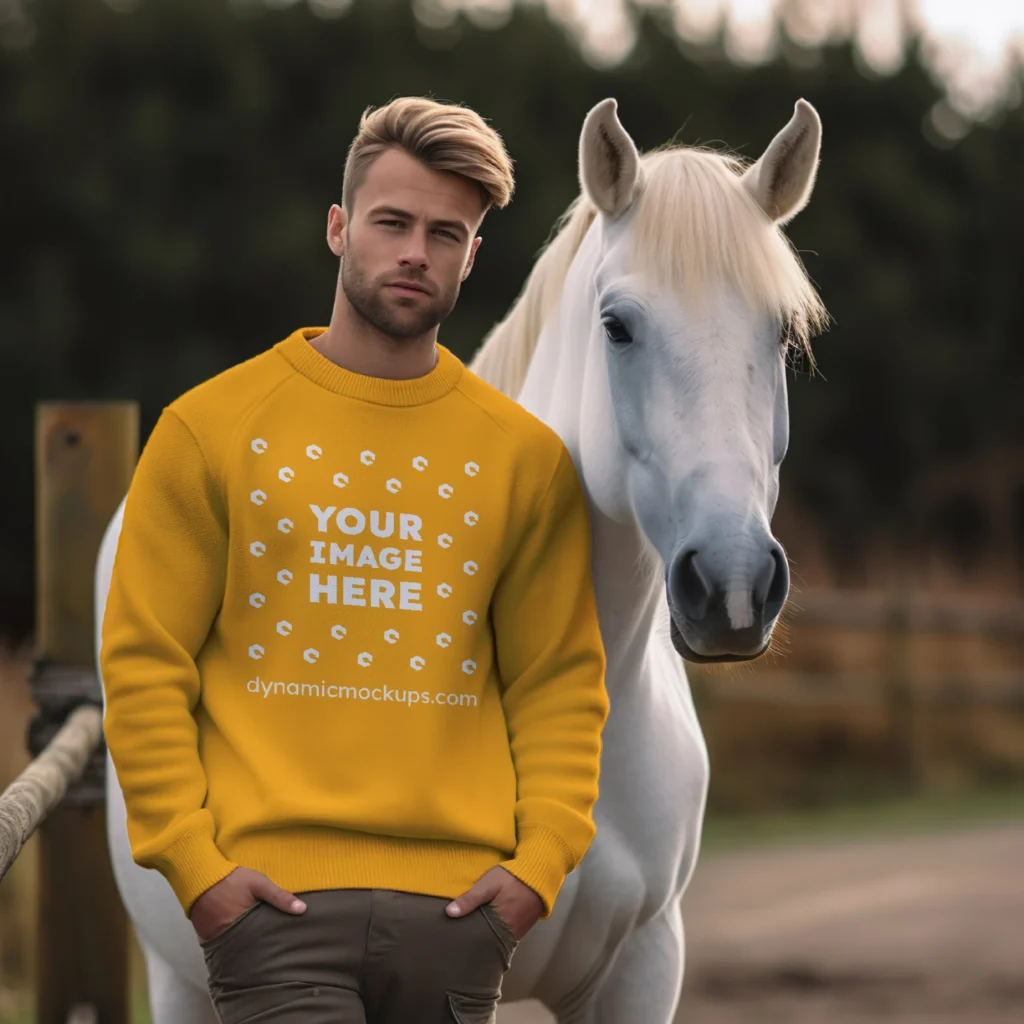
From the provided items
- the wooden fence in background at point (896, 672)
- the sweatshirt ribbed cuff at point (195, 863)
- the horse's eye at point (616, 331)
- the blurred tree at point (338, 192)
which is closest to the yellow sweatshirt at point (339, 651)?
the sweatshirt ribbed cuff at point (195, 863)

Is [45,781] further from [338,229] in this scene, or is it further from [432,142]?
[432,142]

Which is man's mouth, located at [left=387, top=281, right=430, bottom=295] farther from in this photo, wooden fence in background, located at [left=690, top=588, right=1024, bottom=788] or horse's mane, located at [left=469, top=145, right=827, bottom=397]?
wooden fence in background, located at [left=690, top=588, right=1024, bottom=788]

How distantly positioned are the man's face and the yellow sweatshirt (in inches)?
3.6

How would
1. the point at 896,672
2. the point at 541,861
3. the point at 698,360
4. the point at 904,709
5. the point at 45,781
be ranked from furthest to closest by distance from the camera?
the point at 896,672 → the point at 904,709 → the point at 45,781 → the point at 698,360 → the point at 541,861

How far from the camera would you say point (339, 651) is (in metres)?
1.76

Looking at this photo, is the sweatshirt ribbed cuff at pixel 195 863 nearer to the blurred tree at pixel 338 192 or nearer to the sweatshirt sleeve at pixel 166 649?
the sweatshirt sleeve at pixel 166 649

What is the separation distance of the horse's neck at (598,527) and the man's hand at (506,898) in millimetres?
539

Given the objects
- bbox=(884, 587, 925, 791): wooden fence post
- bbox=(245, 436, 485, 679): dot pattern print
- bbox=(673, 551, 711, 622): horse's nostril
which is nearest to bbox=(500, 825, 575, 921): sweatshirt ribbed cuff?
bbox=(245, 436, 485, 679): dot pattern print

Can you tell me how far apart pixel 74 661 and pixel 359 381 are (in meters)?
1.83

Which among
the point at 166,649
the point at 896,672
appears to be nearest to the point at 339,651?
the point at 166,649

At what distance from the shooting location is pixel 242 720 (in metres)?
1.74

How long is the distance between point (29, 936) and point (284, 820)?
3535 mm

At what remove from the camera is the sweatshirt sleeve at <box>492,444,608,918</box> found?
1790mm

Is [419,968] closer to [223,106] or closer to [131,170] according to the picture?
[131,170]
